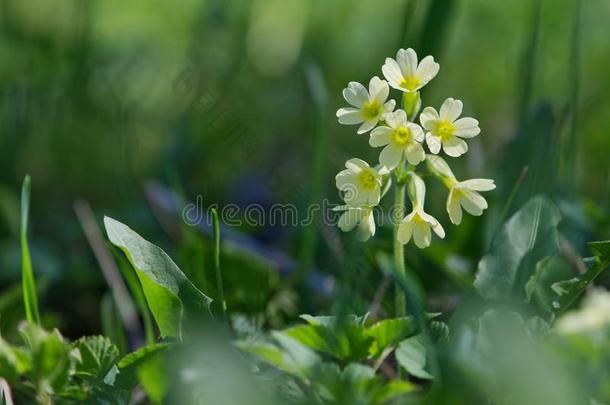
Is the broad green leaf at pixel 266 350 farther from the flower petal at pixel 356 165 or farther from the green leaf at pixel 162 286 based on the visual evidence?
the flower petal at pixel 356 165

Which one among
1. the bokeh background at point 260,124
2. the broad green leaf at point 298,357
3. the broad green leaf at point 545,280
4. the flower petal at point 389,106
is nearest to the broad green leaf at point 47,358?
the broad green leaf at point 298,357

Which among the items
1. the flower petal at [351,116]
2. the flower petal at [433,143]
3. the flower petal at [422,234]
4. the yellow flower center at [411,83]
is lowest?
the flower petal at [422,234]

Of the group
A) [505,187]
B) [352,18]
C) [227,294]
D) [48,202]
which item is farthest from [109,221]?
[352,18]

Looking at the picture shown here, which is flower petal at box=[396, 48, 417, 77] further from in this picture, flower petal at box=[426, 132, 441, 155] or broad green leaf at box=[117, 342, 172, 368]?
broad green leaf at box=[117, 342, 172, 368]

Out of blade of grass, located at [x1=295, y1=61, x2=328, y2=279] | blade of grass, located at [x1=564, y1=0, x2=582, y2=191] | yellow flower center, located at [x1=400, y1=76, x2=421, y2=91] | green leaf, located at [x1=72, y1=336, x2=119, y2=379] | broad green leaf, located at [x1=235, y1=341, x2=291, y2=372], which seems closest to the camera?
broad green leaf, located at [x1=235, y1=341, x2=291, y2=372]

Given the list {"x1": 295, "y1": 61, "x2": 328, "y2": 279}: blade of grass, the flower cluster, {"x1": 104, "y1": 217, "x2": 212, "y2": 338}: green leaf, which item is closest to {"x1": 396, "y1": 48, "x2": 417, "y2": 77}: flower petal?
the flower cluster
